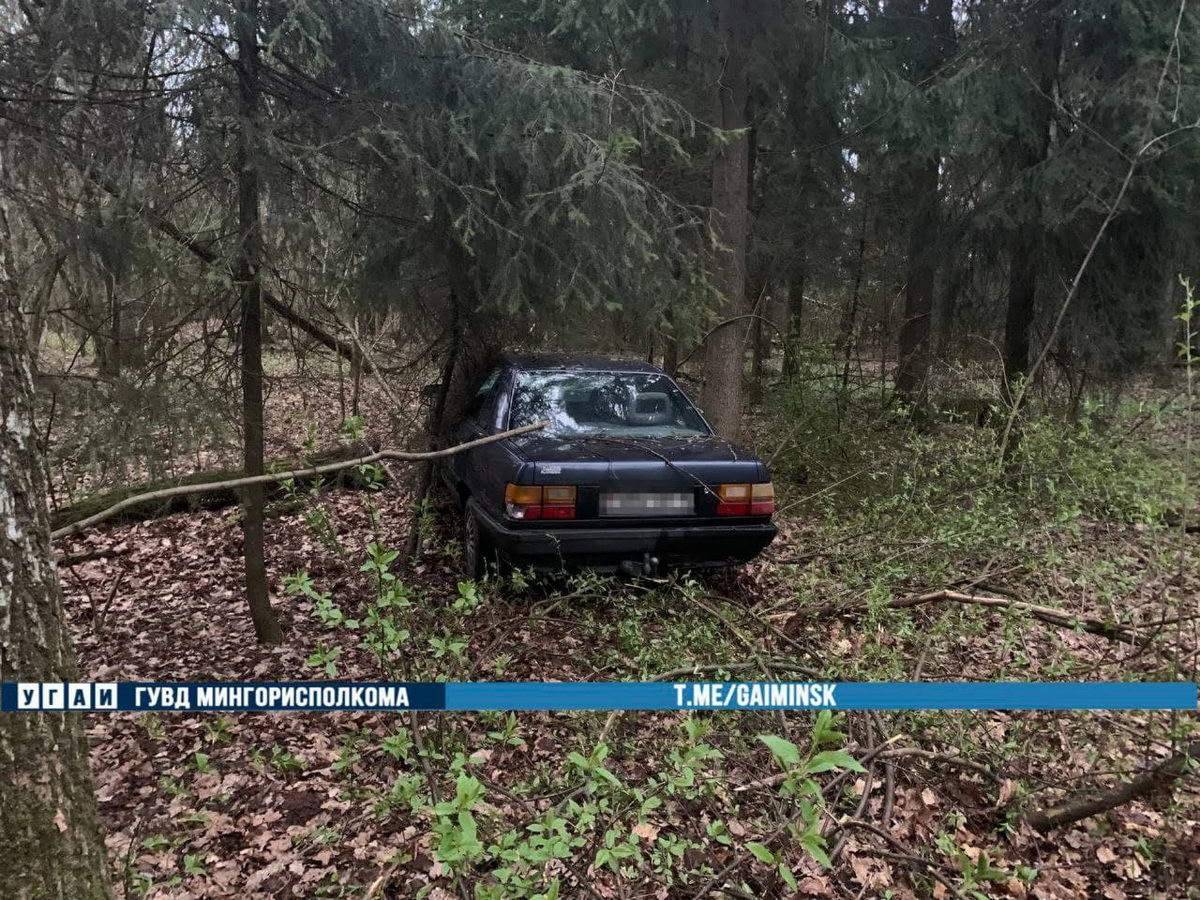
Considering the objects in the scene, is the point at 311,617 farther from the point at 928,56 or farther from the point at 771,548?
the point at 928,56

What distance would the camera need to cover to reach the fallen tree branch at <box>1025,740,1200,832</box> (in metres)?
2.70

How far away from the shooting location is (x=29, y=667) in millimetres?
1862

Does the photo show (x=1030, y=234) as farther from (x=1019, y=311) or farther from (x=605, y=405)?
(x=605, y=405)

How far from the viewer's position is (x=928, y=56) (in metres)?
8.56

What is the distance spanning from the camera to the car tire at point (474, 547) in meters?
5.35

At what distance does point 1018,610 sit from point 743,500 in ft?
5.65

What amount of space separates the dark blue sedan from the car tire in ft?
0.03

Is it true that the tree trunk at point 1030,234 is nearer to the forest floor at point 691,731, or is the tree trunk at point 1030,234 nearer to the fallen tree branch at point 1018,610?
the forest floor at point 691,731

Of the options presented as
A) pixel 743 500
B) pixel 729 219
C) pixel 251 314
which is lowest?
pixel 743 500

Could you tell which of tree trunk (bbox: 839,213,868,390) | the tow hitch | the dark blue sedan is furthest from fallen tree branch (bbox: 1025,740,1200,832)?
tree trunk (bbox: 839,213,868,390)

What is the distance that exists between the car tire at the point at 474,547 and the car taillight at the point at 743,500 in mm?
1646

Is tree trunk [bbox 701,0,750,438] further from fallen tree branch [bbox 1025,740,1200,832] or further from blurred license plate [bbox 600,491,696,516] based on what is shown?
fallen tree branch [bbox 1025,740,1200,832]

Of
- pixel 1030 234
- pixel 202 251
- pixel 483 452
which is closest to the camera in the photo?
pixel 202 251

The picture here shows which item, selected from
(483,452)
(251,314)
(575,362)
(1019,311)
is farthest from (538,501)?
(1019,311)
